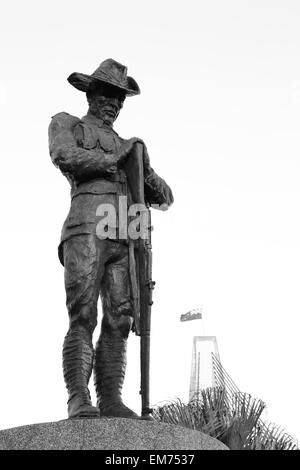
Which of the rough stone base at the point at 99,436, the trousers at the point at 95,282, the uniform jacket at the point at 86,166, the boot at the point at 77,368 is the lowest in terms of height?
the rough stone base at the point at 99,436

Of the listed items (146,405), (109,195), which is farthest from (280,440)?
(109,195)

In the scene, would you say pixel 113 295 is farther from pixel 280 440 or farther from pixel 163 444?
pixel 280 440

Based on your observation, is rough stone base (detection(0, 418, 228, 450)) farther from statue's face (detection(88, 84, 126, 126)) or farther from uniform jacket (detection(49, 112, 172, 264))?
statue's face (detection(88, 84, 126, 126))

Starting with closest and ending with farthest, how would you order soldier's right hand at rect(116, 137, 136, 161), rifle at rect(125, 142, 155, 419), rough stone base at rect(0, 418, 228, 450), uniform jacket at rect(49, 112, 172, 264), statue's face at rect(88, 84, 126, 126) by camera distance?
rough stone base at rect(0, 418, 228, 450)
rifle at rect(125, 142, 155, 419)
uniform jacket at rect(49, 112, 172, 264)
soldier's right hand at rect(116, 137, 136, 161)
statue's face at rect(88, 84, 126, 126)

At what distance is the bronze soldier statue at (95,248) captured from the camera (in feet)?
21.3

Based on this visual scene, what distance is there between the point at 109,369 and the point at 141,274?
84 cm

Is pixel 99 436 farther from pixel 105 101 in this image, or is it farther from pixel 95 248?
pixel 105 101

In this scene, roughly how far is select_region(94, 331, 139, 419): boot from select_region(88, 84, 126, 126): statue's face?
204 cm

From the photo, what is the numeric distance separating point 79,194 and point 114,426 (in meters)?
2.23

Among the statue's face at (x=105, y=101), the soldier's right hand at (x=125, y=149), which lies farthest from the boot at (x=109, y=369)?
the statue's face at (x=105, y=101)

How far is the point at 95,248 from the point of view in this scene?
6.75 metres

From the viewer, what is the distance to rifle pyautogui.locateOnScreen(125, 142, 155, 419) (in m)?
6.62

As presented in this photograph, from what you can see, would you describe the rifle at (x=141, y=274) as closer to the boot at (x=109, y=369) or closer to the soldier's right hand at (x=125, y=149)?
the soldier's right hand at (x=125, y=149)

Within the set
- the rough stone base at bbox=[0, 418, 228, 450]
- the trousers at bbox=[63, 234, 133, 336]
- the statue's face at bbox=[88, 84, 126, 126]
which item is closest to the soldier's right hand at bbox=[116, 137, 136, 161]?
the statue's face at bbox=[88, 84, 126, 126]
